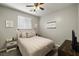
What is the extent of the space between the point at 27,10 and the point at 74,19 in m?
0.78

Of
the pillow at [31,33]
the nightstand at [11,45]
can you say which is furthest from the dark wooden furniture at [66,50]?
the nightstand at [11,45]

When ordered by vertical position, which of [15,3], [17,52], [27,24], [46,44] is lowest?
[17,52]

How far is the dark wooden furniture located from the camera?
1.19m

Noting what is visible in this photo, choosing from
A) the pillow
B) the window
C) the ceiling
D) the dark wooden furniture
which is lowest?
the dark wooden furniture

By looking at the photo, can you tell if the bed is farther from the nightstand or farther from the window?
the window

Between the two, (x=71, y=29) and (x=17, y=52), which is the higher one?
(x=71, y=29)

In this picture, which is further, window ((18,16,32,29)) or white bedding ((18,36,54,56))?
window ((18,16,32,29))

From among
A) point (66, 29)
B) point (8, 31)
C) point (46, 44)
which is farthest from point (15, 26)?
point (66, 29)

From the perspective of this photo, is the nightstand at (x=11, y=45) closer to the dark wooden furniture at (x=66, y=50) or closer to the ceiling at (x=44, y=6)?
the ceiling at (x=44, y=6)

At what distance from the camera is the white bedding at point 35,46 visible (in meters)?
1.17

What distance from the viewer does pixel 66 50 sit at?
1197mm

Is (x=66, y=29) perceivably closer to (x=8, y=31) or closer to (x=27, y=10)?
(x=27, y=10)

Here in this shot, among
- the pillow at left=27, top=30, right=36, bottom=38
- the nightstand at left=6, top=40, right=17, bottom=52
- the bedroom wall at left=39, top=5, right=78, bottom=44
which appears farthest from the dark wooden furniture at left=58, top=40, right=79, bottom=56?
the nightstand at left=6, top=40, right=17, bottom=52

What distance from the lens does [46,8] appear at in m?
1.29
